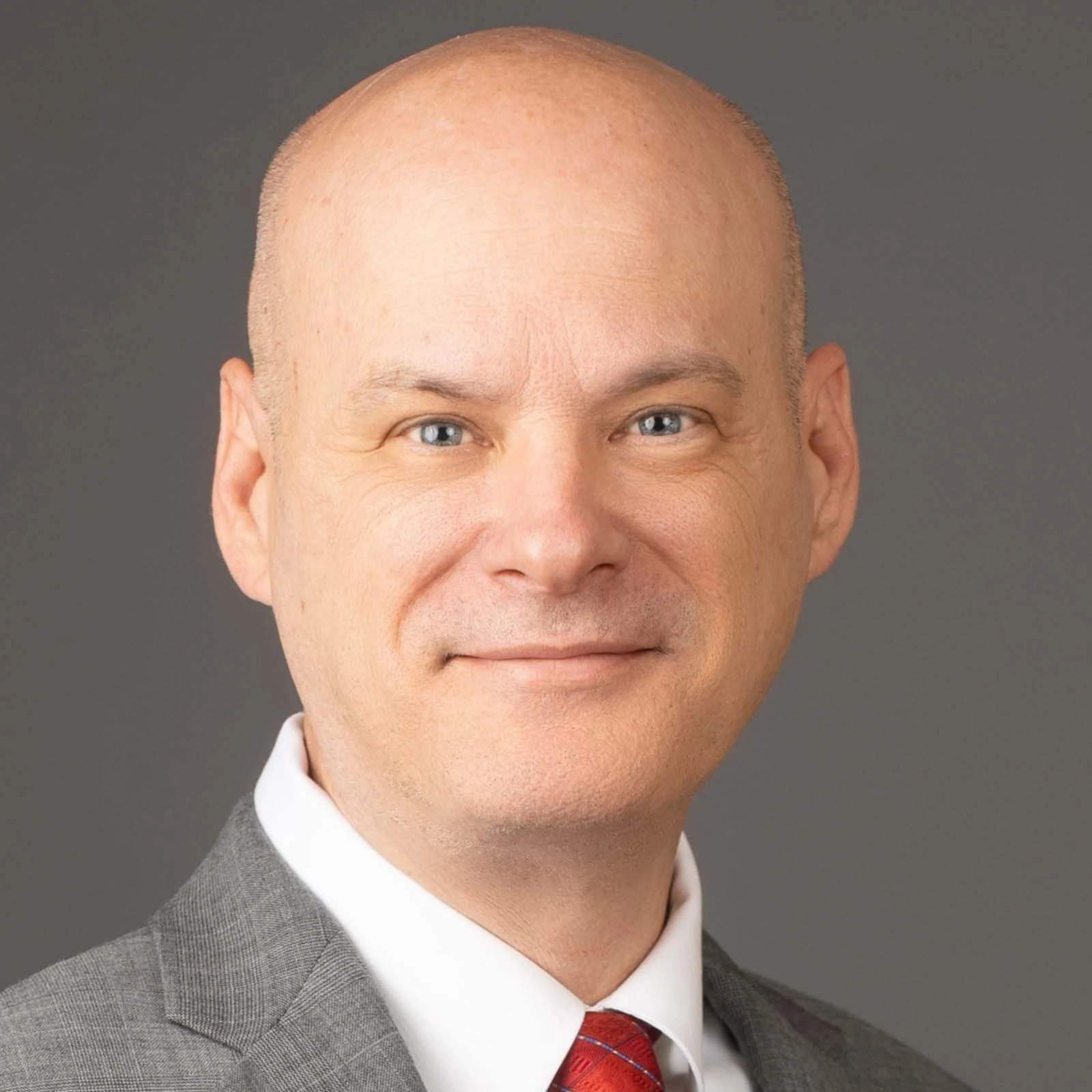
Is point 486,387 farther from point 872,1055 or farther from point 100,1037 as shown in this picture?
point 872,1055

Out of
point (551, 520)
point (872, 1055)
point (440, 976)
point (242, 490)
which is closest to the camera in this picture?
point (551, 520)

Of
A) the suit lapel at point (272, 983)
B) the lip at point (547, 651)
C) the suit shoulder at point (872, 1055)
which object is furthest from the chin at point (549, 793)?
the suit shoulder at point (872, 1055)

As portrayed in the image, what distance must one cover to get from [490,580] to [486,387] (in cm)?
23

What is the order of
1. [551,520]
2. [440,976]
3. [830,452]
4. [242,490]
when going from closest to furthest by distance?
[551,520]
[440,976]
[242,490]
[830,452]

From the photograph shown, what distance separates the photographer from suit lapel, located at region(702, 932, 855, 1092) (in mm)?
3621

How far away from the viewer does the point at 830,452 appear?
365 centimetres

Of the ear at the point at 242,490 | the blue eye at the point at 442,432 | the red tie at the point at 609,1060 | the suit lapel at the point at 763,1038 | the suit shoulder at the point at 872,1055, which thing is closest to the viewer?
the blue eye at the point at 442,432

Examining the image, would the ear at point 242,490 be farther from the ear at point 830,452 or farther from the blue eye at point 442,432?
the ear at point 830,452

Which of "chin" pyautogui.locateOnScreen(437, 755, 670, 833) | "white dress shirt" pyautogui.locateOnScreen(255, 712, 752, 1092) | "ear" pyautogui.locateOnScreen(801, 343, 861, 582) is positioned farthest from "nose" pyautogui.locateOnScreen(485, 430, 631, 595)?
"ear" pyautogui.locateOnScreen(801, 343, 861, 582)

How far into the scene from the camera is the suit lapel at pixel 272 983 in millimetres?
3115

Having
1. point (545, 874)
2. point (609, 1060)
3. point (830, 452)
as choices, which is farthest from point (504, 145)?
point (609, 1060)

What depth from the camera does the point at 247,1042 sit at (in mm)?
3137

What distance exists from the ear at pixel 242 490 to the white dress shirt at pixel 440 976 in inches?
12.2

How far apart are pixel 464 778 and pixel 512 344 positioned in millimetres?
519
